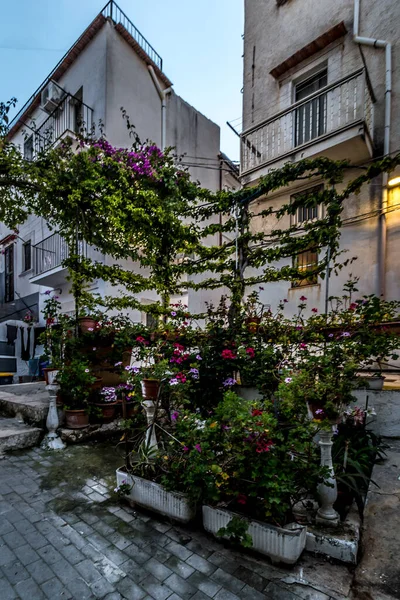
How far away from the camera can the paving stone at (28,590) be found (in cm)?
165

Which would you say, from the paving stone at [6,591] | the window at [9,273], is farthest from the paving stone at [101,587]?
the window at [9,273]

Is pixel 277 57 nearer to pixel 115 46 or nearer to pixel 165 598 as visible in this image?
pixel 115 46

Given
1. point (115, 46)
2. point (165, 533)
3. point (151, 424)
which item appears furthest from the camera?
point (115, 46)

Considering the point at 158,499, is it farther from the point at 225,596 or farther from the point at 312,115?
the point at 312,115

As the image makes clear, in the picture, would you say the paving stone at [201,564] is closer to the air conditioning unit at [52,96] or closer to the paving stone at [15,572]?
the paving stone at [15,572]

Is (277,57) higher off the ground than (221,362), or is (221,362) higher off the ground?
(277,57)

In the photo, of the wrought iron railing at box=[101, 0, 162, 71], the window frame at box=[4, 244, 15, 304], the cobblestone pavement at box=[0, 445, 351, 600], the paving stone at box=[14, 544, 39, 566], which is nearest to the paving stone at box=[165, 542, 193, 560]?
the cobblestone pavement at box=[0, 445, 351, 600]

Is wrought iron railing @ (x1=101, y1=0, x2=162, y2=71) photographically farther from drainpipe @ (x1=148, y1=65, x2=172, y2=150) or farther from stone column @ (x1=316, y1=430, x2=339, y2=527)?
stone column @ (x1=316, y1=430, x2=339, y2=527)

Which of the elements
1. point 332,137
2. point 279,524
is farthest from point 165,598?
point 332,137

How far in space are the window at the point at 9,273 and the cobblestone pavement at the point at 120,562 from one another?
11.8m

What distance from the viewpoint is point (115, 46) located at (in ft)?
29.0

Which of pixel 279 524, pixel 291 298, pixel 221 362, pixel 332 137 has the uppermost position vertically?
pixel 332 137

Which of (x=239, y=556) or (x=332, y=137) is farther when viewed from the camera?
(x=332, y=137)

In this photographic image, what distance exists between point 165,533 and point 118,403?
101 inches
